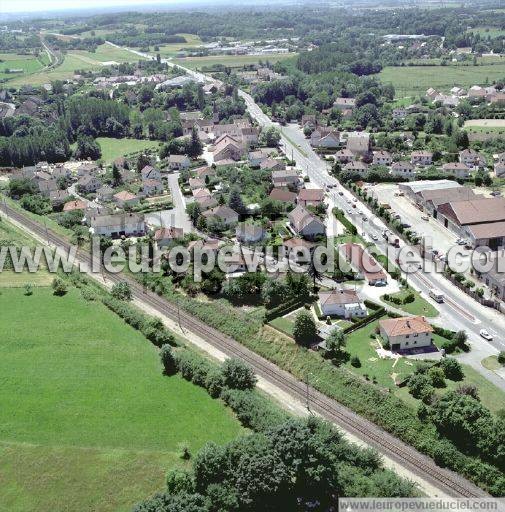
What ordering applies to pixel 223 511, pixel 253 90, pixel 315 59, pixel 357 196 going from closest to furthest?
pixel 223 511
pixel 357 196
pixel 253 90
pixel 315 59

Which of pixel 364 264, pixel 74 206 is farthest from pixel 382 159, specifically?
pixel 74 206

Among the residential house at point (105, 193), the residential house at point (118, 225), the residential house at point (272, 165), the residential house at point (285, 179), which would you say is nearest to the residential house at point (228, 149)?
the residential house at point (272, 165)

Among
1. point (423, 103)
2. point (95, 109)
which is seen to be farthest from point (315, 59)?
point (95, 109)

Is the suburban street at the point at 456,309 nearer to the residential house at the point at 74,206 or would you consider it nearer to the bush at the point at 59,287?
the bush at the point at 59,287

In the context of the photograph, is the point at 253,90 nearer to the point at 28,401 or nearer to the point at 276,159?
the point at 276,159

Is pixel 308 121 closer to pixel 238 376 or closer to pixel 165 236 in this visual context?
pixel 165 236

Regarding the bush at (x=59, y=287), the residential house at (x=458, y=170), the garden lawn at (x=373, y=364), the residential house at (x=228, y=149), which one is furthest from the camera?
the residential house at (x=228, y=149)
